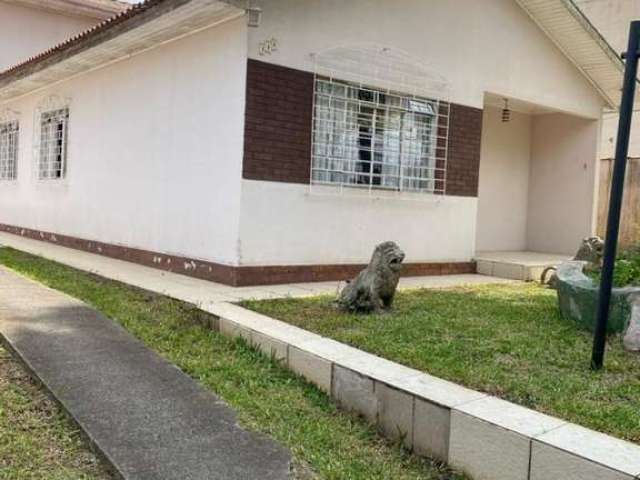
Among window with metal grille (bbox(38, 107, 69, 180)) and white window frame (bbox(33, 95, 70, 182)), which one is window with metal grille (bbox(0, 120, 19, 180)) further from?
window with metal grille (bbox(38, 107, 69, 180))

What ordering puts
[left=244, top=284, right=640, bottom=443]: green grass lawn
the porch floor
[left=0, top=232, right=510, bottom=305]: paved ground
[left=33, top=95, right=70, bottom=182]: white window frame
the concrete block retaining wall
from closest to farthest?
the concrete block retaining wall
[left=244, top=284, right=640, bottom=443]: green grass lawn
[left=0, top=232, right=510, bottom=305]: paved ground
the porch floor
[left=33, top=95, right=70, bottom=182]: white window frame

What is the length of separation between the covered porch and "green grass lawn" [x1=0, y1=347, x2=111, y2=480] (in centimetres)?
922

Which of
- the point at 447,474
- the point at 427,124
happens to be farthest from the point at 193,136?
the point at 447,474

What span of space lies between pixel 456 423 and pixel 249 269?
4.40 m

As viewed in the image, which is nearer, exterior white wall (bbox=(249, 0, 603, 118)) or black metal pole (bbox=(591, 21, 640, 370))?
black metal pole (bbox=(591, 21, 640, 370))

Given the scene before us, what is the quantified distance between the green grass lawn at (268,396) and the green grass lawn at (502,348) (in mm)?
619

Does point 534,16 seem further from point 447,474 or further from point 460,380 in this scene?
point 447,474

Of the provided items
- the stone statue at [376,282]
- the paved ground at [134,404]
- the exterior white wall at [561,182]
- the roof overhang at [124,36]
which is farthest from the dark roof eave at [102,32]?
the exterior white wall at [561,182]

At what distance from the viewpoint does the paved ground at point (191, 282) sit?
6.59m

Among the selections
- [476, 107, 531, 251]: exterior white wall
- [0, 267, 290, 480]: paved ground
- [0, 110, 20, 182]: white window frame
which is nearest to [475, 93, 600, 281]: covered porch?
[476, 107, 531, 251]: exterior white wall

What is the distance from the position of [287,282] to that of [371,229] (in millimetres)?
1569

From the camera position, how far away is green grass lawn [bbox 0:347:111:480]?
312 centimetres

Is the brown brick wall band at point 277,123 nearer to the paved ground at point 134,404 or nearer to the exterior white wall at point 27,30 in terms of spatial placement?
the paved ground at point 134,404

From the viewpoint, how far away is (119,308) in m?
6.14
